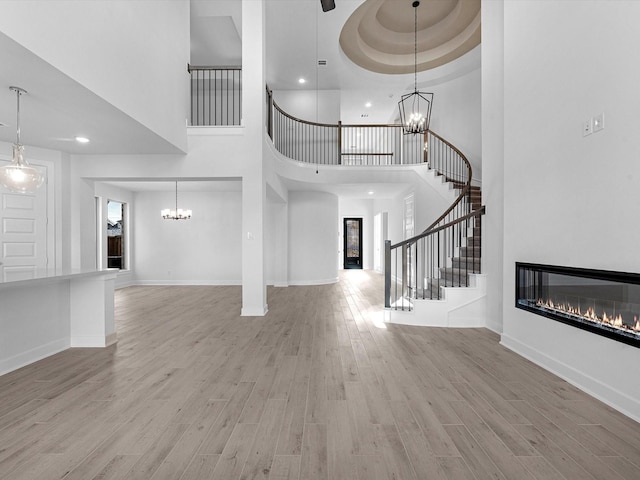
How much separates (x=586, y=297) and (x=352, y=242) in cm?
1311

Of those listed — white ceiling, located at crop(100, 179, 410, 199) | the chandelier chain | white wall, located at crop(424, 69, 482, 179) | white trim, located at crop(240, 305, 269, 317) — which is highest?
the chandelier chain

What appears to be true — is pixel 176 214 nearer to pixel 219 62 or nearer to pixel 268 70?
pixel 219 62

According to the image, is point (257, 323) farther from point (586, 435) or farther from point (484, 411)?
point (586, 435)

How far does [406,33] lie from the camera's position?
26.8 ft

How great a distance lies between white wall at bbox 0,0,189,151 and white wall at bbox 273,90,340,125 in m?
4.62

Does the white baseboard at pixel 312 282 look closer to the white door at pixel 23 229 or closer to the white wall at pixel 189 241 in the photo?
the white wall at pixel 189 241

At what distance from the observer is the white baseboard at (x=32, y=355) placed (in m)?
3.11

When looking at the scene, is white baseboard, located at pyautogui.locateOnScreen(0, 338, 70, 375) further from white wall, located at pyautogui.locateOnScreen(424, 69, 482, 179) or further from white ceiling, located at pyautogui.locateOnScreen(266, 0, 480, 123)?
white wall, located at pyautogui.locateOnScreen(424, 69, 482, 179)

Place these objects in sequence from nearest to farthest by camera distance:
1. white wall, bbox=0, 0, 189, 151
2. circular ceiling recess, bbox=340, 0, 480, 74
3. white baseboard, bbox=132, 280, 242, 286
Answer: white wall, bbox=0, 0, 189, 151, circular ceiling recess, bbox=340, 0, 480, 74, white baseboard, bbox=132, 280, 242, 286

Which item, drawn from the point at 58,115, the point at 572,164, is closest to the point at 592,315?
the point at 572,164

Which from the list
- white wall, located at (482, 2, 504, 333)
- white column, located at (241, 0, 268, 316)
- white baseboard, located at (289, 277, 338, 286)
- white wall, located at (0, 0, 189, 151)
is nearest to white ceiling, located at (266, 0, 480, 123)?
white column, located at (241, 0, 268, 316)

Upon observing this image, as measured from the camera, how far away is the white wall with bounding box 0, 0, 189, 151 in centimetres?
265

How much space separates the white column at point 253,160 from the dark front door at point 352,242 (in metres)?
10.3

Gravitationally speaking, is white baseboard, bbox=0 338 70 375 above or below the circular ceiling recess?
below
